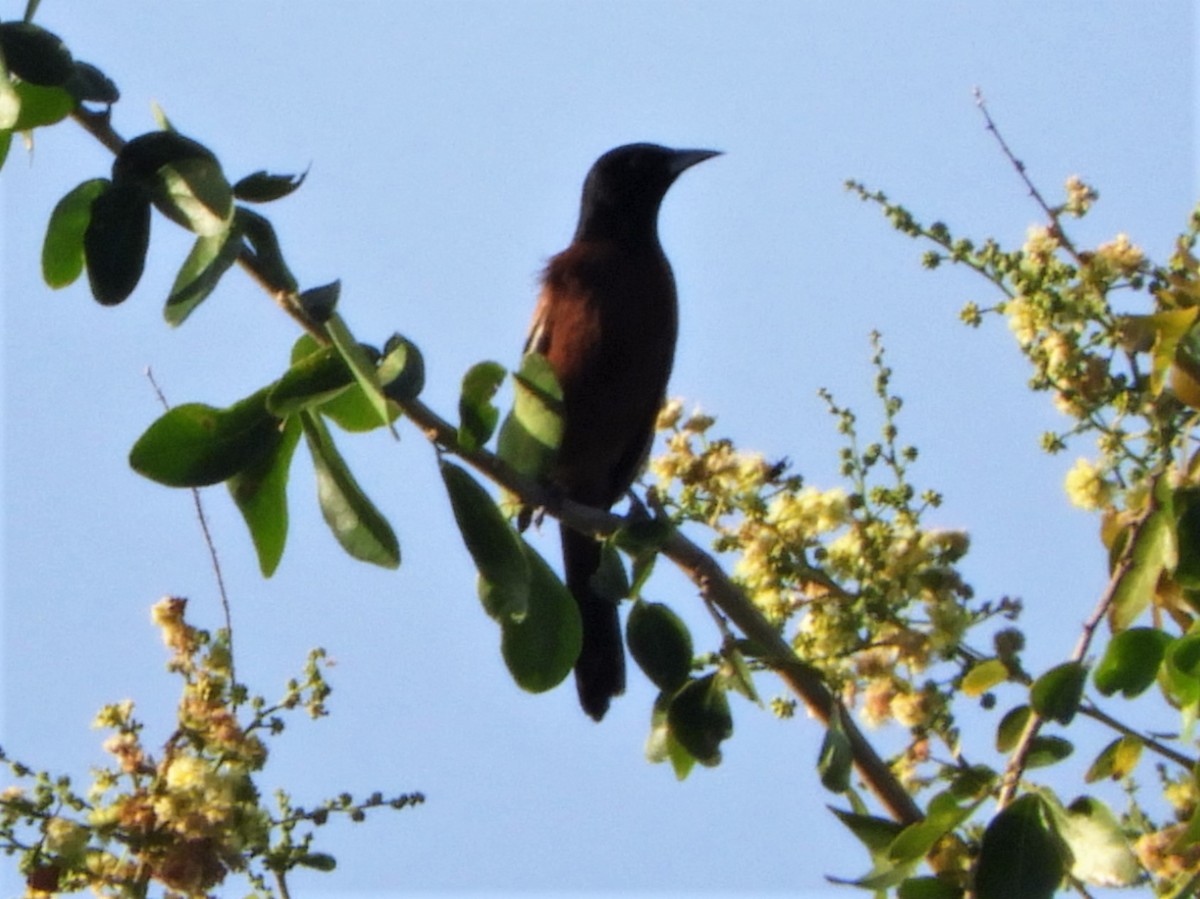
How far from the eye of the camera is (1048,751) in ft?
5.92

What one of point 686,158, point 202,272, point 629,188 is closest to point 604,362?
point 629,188

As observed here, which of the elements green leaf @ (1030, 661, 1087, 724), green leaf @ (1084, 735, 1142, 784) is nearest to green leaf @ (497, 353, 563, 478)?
green leaf @ (1030, 661, 1087, 724)

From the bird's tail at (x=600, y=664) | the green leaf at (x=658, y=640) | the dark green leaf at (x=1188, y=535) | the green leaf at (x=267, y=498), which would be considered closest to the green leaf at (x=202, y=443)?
the green leaf at (x=267, y=498)

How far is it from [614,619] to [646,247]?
1155 mm

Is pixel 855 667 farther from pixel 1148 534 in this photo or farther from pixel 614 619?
pixel 614 619

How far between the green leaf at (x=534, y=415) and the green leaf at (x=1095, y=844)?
628 millimetres

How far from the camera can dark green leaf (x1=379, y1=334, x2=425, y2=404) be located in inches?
53.1

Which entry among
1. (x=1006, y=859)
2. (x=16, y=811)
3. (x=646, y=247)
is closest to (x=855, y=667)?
(x=1006, y=859)

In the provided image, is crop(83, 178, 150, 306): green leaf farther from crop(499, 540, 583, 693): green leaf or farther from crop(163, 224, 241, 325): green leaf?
crop(499, 540, 583, 693): green leaf

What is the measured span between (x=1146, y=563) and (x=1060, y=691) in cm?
21

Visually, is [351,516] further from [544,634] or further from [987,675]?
[987,675]

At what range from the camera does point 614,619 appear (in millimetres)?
3613

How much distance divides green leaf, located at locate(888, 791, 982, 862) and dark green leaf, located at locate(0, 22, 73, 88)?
110 cm

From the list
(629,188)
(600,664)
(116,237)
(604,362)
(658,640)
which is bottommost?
(658,640)
